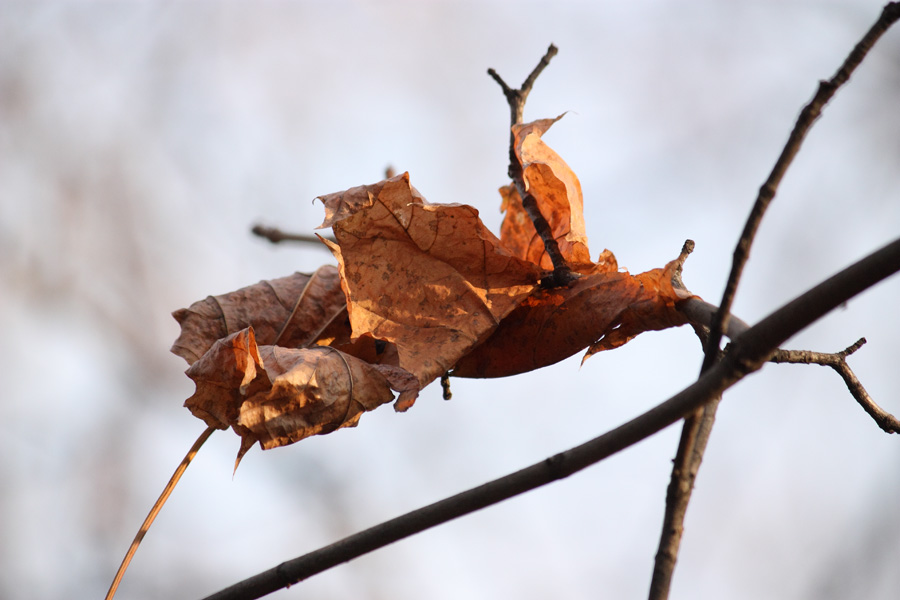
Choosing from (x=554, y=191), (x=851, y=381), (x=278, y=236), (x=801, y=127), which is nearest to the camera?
(x=801, y=127)

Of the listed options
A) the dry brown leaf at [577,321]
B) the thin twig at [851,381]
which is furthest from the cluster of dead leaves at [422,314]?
the thin twig at [851,381]

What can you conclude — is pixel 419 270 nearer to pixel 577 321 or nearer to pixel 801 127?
pixel 577 321

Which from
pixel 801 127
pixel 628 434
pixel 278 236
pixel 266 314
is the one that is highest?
pixel 278 236

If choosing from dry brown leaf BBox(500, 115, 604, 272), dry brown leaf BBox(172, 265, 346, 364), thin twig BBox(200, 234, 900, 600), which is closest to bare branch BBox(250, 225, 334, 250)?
dry brown leaf BBox(172, 265, 346, 364)

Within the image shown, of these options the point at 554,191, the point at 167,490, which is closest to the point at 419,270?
the point at 554,191

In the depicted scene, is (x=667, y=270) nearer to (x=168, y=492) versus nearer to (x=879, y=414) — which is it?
(x=879, y=414)

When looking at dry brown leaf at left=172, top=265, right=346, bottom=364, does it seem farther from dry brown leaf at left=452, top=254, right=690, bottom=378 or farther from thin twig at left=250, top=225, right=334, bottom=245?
thin twig at left=250, top=225, right=334, bottom=245
